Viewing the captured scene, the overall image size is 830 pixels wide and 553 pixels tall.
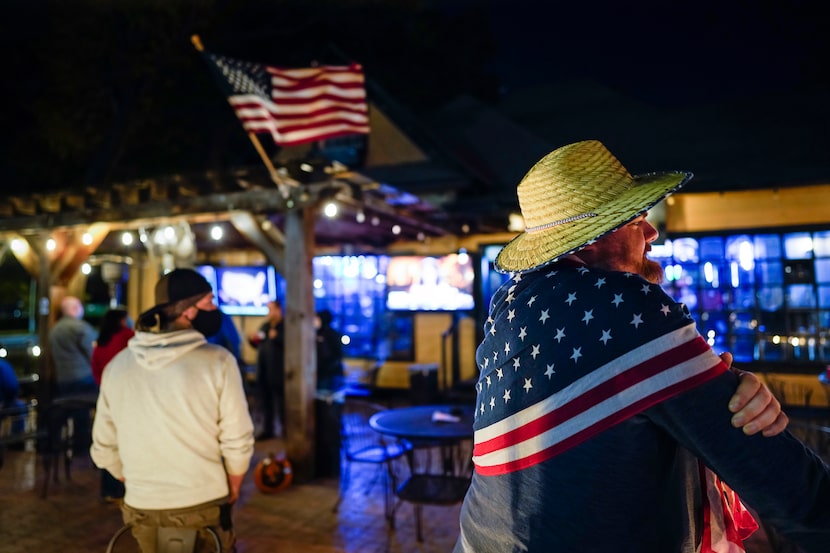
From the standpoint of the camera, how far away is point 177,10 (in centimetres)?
1352

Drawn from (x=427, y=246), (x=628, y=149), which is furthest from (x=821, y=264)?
(x=427, y=246)

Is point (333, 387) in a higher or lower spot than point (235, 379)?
lower

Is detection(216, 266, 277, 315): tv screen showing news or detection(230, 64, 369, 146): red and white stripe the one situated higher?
detection(230, 64, 369, 146): red and white stripe

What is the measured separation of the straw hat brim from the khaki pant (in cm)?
201

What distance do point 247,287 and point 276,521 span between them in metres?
8.18

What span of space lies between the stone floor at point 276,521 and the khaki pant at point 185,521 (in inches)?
84.6

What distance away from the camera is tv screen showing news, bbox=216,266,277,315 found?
12672 mm

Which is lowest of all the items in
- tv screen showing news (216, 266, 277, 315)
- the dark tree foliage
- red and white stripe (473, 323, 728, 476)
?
red and white stripe (473, 323, 728, 476)

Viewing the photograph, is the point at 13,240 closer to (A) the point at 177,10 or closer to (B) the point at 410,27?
(A) the point at 177,10

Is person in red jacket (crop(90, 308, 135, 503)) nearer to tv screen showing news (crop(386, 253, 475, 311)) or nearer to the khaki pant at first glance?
the khaki pant

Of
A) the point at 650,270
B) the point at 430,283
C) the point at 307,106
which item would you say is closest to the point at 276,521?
the point at 307,106

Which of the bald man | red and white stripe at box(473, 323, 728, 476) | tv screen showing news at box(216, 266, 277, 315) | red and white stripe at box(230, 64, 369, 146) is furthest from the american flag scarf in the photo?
tv screen showing news at box(216, 266, 277, 315)

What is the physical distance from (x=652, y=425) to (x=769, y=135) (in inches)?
457

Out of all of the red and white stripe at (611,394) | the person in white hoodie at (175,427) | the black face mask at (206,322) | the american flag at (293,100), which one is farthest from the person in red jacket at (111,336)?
the red and white stripe at (611,394)
